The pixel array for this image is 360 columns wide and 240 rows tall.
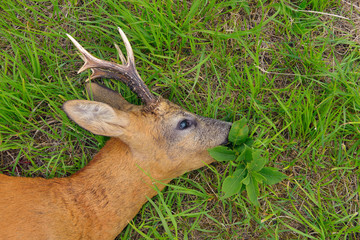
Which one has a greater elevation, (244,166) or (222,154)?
(222,154)

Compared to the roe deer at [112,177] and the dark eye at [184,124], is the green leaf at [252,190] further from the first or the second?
the dark eye at [184,124]

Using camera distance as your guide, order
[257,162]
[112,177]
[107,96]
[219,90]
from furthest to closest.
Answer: [219,90]
[107,96]
[257,162]
[112,177]

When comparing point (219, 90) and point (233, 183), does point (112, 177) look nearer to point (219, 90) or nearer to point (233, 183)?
point (233, 183)

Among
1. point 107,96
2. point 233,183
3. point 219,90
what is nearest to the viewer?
point 233,183

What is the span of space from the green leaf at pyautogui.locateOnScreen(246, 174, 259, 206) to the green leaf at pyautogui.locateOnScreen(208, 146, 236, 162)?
290mm

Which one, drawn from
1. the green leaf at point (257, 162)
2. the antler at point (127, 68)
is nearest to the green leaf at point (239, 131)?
the green leaf at point (257, 162)

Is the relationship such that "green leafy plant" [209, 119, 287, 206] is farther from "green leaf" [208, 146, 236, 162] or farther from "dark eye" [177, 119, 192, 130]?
"dark eye" [177, 119, 192, 130]

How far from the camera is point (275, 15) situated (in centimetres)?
392

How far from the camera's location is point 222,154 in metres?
3.59

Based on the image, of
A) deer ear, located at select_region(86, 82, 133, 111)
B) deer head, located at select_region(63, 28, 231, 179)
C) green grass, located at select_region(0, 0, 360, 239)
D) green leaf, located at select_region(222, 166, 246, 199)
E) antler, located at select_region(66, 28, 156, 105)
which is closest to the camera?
deer head, located at select_region(63, 28, 231, 179)

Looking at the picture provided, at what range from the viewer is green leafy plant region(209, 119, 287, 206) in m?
3.47

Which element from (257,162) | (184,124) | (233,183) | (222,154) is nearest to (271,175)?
(257,162)

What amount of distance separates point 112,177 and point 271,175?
5.11 ft

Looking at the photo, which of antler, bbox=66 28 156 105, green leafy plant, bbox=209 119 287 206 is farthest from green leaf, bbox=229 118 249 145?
antler, bbox=66 28 156 105
